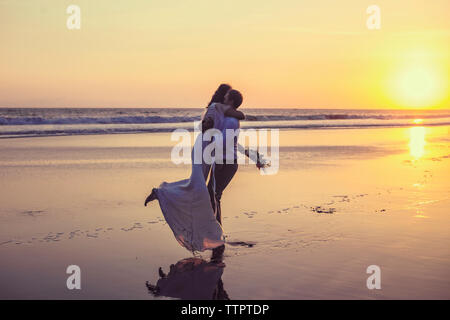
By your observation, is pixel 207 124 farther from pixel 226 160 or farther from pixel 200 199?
pixel 200 199

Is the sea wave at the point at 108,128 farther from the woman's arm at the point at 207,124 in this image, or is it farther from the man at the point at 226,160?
the woman's arm at the point at 207,124

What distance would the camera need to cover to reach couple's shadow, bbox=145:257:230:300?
196 inches

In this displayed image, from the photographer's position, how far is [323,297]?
484 centimetres

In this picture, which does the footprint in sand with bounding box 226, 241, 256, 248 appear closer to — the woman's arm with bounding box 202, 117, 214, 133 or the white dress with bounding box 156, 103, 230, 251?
the white dress with bounding box 156, 103, 230, 251

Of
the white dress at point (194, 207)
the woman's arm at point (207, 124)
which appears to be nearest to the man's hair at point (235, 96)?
the white dress at point (194, 207)

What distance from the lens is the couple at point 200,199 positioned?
633 cm

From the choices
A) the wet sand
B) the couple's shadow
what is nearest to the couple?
the wet sand

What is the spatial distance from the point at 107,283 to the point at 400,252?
3.25m

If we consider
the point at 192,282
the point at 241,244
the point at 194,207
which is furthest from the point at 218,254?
the point at 192,282

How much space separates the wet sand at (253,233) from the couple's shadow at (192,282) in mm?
48
